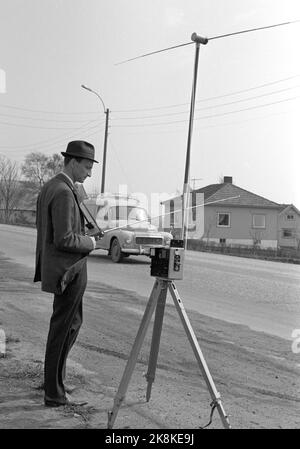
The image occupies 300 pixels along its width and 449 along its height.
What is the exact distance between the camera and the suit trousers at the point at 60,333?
165 inches

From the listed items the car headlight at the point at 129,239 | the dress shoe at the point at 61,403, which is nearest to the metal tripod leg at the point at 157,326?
the dress shoe at the point at 61,403

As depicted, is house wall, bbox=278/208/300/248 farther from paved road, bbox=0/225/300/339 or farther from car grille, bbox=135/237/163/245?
car grille, bbox=135/237/163/245

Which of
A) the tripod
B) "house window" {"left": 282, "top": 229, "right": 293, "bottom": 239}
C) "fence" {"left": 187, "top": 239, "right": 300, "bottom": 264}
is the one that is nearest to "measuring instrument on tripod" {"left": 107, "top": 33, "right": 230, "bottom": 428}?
the tripod

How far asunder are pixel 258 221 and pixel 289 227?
12.0 m

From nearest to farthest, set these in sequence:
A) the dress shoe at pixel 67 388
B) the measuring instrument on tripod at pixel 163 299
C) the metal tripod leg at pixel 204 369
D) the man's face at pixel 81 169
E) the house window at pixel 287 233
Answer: the metal tripod leg at pixel 204 369 → the measuring instrument on tripod at pixel 163 299 → the man's face at pixel 81 169 → the dress shoe at pixel 67 388 → the house window at pixel 287 233

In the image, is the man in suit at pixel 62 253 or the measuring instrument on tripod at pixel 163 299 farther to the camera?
the man in suit at pixel 62 253

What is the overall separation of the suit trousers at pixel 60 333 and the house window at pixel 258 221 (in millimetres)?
50718

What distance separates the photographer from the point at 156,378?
5.18 m

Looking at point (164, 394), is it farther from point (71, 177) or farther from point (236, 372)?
point (71, 177)

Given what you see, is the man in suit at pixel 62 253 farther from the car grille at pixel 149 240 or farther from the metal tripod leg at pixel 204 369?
the metal tripod leg at pixel 204 369

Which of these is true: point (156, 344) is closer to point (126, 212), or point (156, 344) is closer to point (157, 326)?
point (157, 326)

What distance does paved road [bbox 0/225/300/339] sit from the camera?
29.7ft

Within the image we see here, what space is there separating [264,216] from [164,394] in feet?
170

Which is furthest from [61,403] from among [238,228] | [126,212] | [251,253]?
[238,228]
